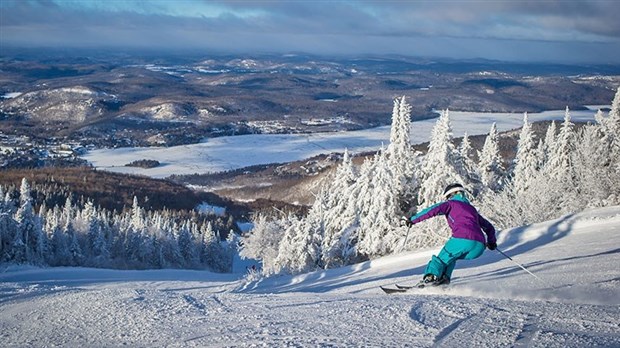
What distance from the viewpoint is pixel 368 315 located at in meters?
7.24

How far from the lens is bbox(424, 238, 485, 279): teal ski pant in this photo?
8452mm

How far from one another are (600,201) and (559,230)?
8985 mm

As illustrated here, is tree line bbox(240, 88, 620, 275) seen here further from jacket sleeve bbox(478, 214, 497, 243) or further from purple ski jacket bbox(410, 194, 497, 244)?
purple ski jacket bbox(410, 194, 497, 244)

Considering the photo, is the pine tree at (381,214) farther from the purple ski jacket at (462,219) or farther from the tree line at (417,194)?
the purple ski jacket at (462,219)

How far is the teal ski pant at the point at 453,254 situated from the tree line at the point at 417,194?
42.8 ft

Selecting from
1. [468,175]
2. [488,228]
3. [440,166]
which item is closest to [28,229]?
[440,166]

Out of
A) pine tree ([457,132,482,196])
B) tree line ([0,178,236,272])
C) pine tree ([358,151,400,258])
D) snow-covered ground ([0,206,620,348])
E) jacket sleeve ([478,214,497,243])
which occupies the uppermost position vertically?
jacket sleeve ([478,214,497,243])

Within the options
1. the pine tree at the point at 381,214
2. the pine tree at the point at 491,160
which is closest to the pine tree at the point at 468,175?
the pine tree at the point at 381,214

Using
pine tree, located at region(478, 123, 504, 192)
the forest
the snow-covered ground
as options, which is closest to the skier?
the snow-covered ground

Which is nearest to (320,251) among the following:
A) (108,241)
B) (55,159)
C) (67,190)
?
(108,241)

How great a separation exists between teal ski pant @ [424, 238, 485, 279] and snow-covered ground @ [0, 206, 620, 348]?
0.48 meters

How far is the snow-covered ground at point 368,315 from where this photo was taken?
6184 mm

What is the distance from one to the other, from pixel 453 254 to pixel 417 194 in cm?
2034

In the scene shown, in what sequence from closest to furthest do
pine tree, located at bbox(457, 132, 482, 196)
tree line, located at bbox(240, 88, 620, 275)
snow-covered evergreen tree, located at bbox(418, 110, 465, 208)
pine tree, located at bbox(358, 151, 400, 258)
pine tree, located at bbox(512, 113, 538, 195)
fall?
1. tree line, located at bbox(240, 88, 620, 275)
2. snow-covered evergreen tree, located at bbox(418, 110, 465, 208)
3. pine tree, located at bbox(358, 151, 400, 258)
4. pine tree, located at bbox(457, 132, 482, 196)
5. pine tree, located at bbox(512, 113, 538, 195)
